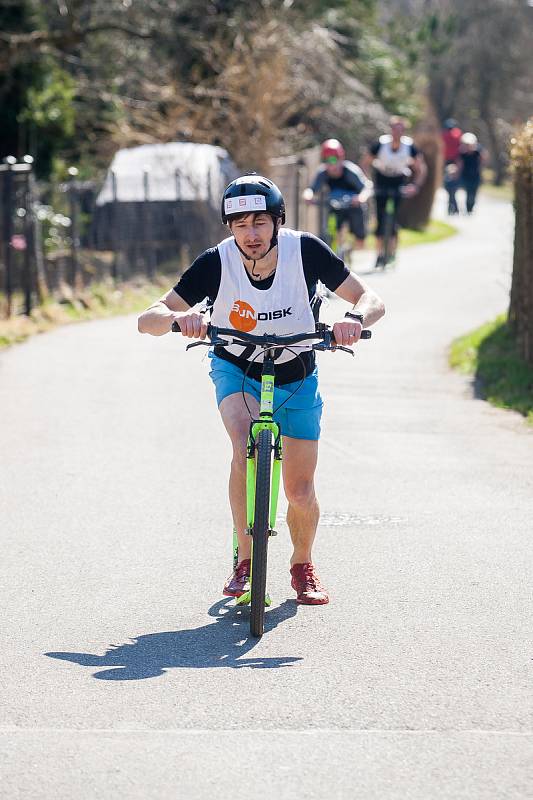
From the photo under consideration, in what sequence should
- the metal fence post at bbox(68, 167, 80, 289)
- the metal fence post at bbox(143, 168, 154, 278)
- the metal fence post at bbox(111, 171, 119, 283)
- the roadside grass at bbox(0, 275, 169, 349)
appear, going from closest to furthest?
1. the roadside grass at bbox(0, 275, 169, 349)
2. the metal fence post at bbox(68, 167, 80, 289)
3. the metal fence post at bbox(111, 171, 119, 283)
4. the metal fence post at bbox(143, 168, 154, 278)

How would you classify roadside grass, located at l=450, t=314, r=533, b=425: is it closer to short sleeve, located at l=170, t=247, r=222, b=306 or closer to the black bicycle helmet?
short sleeve, located at l=170, t=247, r=222, b=306

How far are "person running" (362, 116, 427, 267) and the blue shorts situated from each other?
1578 cm

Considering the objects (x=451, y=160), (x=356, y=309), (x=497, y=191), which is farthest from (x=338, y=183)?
(x=497, y=191)

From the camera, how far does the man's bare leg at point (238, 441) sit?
650 cm

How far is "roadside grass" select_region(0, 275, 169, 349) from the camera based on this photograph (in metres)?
16.5

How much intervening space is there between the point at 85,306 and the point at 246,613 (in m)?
12.5

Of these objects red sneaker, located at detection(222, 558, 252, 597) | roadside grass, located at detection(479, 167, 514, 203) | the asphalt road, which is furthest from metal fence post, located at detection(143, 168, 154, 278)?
roadside grass, located at detection(479, 167, 514, 203)

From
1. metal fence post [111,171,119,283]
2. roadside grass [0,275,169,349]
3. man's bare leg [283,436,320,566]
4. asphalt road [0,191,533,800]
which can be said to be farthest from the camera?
metal fence post [111,171,119,283]

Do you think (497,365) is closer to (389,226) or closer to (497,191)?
(389,226)

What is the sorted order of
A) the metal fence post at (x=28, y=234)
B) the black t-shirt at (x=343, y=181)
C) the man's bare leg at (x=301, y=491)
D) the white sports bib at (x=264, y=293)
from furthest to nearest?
the black t-shirt at (x=343, y=181) → the metal fence post at (x=28, y=234) → the man's bare leg at (x=301, y=491) → the white sports bib at (x=264, y=293)

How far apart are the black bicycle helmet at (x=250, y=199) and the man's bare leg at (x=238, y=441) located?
809mm

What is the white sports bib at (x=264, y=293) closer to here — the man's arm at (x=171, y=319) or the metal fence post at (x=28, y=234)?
the man's arm at (x=171, y=319)

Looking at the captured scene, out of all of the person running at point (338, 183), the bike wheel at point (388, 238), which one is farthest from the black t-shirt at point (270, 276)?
the bike wheel at point (388, 238)

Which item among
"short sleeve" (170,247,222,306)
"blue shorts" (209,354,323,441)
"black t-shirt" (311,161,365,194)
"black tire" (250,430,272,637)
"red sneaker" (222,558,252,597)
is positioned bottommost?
"red sneaker" (222,558,252,597)
